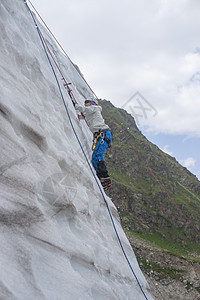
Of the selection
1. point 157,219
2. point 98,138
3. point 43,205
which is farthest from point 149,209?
point 43,205

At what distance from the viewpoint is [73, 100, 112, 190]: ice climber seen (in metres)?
10.2

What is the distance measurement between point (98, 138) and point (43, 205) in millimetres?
5917

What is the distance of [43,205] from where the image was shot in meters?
5.28

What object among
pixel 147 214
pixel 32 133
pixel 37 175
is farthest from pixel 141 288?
pixel 147 214

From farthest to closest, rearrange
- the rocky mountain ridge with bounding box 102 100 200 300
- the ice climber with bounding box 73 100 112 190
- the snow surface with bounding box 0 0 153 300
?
the rocky mountain ridge with bounding box 102 100 200 300 < the ice climber with bounding box 73 100 112 190 < the snow surface with bounding box 0 0 153 300

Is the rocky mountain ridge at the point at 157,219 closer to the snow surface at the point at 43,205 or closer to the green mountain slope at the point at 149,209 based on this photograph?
the green mountain slope at the point at 149,209

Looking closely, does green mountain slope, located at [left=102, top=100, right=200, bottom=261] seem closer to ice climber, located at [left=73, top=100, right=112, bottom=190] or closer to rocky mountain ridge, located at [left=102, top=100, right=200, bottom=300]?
rocky mountain ridge, located at [left=102, top=100, right=200, bottom=300]

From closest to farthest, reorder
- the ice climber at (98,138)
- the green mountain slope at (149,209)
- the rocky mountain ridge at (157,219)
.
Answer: the ice climber at (98,138), the rocky mountain ridge at (157,219), the green mountain slope at (149,209)

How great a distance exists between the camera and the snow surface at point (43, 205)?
164 inches

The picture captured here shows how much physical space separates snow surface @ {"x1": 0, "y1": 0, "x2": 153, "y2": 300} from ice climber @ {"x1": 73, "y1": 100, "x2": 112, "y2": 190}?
105 cm

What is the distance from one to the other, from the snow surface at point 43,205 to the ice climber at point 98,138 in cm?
105

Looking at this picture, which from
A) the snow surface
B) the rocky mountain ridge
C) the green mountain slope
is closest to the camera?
the snow surface

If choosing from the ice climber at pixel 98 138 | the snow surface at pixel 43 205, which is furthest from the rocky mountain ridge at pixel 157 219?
the ice climber at pixel 98 138

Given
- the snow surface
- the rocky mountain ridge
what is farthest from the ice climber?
the rocky mountain ridge
